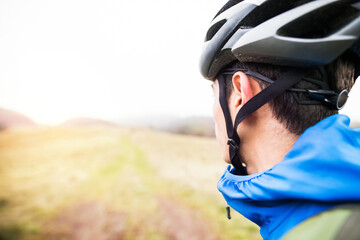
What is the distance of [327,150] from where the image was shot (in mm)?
945

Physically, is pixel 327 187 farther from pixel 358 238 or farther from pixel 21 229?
pixel 21 229

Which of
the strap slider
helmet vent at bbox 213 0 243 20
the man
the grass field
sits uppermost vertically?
helmet vent at bbox 213 0 243 20

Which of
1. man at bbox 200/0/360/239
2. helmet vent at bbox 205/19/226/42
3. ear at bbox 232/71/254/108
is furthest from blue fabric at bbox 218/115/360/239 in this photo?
helmet vent at bbox 205/19/226/42

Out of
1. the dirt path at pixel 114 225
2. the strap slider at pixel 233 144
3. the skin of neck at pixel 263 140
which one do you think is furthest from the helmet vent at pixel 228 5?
the dirt path at pixel 114 225

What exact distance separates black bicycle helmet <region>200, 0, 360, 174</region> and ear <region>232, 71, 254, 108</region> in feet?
0.22

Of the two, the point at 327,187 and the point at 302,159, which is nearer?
the point at 327,187

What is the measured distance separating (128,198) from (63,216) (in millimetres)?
2721

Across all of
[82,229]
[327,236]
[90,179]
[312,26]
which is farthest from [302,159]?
[90,179]

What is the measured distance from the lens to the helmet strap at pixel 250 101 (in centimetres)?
123

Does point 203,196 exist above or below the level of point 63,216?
below

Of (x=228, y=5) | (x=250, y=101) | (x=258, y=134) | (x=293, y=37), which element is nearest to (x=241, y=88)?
(x=250, y=101)

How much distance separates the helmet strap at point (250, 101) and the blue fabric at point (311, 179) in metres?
0.33

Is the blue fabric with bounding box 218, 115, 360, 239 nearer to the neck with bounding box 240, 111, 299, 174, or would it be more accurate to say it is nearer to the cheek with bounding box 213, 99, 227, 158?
the neck with bounding box 240, 111, 299, 174

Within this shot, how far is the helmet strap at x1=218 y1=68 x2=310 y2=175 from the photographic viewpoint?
1.23 metres
